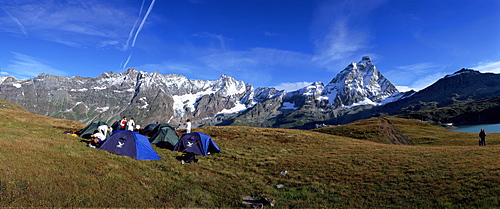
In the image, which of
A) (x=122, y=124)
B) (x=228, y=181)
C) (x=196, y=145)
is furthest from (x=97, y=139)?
(x=228, y=181)

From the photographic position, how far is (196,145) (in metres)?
25.7

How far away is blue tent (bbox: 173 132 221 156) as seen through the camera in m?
25.4

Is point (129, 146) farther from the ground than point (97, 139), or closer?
closer

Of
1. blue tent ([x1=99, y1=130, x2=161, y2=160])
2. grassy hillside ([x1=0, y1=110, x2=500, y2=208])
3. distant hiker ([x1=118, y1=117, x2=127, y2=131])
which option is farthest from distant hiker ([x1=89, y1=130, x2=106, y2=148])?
distant hiker ([x1=118, y1=117, x2=127, y2=131])

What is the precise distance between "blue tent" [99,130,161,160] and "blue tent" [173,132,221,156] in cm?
499

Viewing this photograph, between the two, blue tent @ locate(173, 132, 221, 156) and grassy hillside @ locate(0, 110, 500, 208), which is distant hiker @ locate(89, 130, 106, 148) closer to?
grassy hillside @ locate(0, 110, 500, 208)

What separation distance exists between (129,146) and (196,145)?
726 centimetres

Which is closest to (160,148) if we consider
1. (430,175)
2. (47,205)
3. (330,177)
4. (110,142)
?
(110,142)

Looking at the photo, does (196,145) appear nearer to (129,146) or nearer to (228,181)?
(129,146)

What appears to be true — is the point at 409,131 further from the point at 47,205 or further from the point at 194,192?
the point at 47,205

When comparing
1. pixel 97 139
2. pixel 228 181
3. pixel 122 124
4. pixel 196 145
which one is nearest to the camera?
pixel 228 181

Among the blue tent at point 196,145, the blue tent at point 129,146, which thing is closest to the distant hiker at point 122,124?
the blue tent at point 196,145

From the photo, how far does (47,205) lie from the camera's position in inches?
360

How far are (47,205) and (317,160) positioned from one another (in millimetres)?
20908
